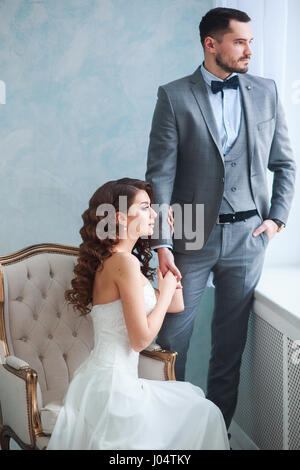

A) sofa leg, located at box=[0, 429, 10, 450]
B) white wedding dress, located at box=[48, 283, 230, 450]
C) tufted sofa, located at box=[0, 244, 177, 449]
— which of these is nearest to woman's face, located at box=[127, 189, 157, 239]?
white wedding dress, located at box=[48, 283, 230, 450]

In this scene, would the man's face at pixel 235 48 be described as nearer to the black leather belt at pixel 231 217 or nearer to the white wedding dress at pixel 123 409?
the black leather belt at pixel 231 217

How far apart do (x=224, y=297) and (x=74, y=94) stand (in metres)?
1.19

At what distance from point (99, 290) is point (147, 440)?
0.54m

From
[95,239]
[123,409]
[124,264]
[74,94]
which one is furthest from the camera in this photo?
[74,94]

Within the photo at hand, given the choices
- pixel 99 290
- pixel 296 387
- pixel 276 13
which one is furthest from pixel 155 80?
pixel 296 387

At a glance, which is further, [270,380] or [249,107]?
[270,380]

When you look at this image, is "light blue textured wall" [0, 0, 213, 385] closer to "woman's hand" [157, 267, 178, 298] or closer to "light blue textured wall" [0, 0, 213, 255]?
"light blue textured wall" [0, 0, 213, 255]

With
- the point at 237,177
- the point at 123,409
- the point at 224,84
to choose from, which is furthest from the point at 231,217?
the point at 123,409

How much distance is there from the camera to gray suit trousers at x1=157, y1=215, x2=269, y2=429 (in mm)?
2297

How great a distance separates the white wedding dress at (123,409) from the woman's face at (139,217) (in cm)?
23

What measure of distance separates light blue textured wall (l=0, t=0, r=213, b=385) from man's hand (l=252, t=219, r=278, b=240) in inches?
30.3

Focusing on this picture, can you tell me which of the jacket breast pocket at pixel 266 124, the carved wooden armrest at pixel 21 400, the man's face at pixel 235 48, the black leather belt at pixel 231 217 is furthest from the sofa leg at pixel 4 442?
the man's face at pixel 235 48

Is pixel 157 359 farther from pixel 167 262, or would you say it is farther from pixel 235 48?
pixel 235 48

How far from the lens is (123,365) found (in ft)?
6.28
